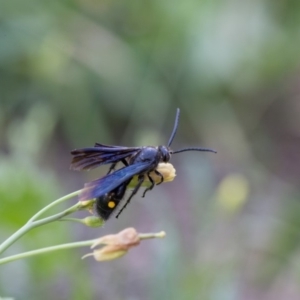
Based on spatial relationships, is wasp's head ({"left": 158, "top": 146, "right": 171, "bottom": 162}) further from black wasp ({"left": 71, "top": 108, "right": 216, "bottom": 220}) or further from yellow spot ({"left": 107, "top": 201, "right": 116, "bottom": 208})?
yellow spot ({"left": 107, "top": 201, "right": 116, "bottom": 208})

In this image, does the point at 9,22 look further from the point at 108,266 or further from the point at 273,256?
the point at 273,256

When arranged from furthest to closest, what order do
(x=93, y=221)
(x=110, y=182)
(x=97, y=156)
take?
(x=97, y=156) → (x=110, y=182) → (x=93, y=221)

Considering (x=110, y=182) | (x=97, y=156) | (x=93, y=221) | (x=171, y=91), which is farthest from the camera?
(x=171, y=91)

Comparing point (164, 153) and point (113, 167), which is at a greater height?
point (164, 153)

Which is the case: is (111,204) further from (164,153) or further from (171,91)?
(171,91)

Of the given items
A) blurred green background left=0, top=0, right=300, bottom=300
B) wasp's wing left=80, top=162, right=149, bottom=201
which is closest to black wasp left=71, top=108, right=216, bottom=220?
wasp's wing left=80, top=162, right=149, bottom=201

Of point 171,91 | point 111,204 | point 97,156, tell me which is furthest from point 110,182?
point 171,91

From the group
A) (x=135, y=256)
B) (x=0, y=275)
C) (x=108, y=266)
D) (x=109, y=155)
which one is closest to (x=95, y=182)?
(x=109, y=155)

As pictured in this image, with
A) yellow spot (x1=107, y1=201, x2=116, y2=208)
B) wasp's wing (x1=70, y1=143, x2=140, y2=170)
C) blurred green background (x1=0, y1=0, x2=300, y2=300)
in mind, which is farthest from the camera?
blurred green background (x1=0, y1=0, x2=300, y2=300)
